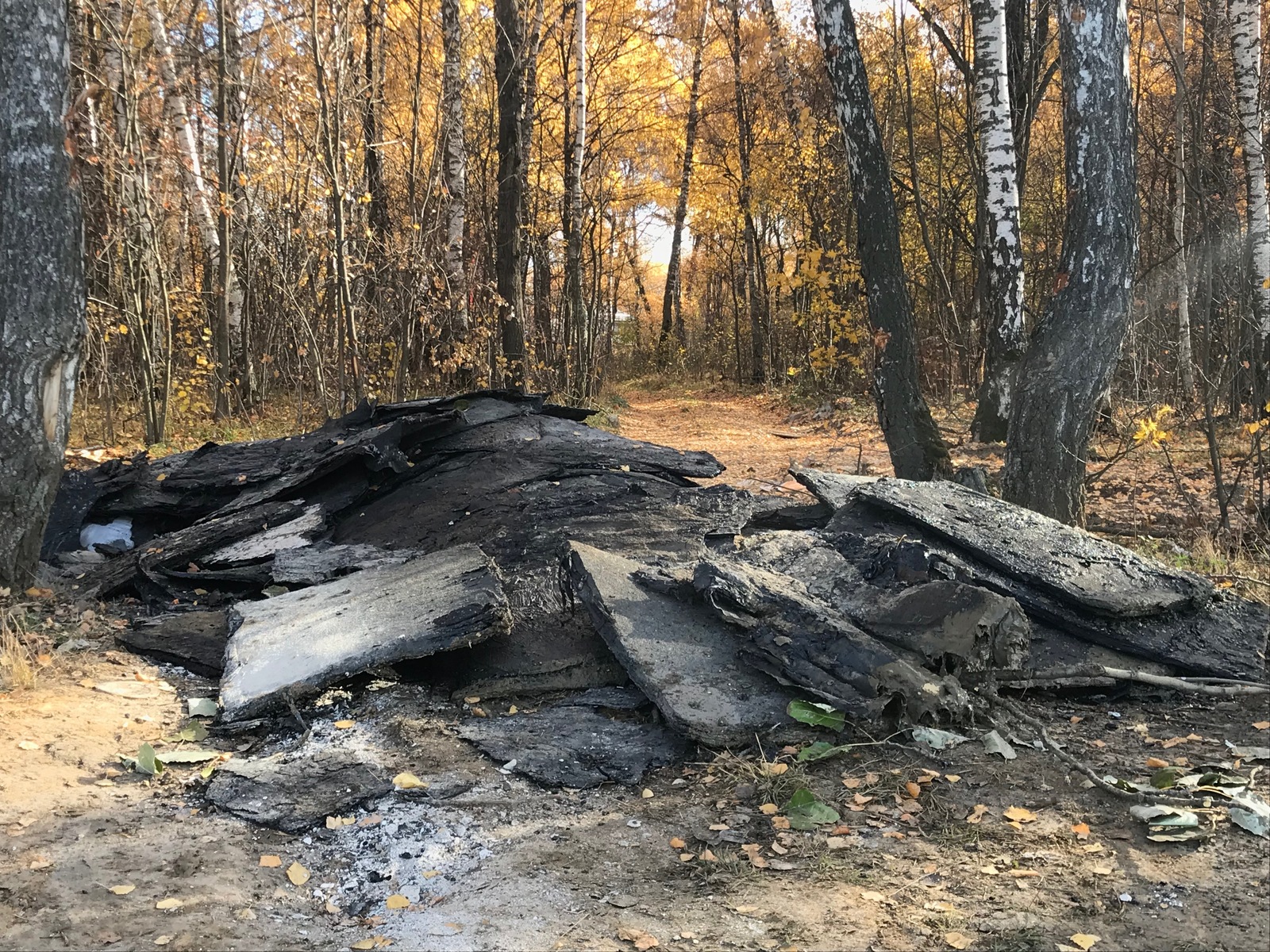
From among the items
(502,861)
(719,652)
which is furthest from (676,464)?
(502,861)

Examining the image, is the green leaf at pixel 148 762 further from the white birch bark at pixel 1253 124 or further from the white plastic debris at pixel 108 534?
the white birch bark at pixel 1253 124

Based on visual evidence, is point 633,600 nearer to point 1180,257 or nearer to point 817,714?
point 817,714

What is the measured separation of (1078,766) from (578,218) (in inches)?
474

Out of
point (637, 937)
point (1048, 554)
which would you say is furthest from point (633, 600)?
point (1048, 554)

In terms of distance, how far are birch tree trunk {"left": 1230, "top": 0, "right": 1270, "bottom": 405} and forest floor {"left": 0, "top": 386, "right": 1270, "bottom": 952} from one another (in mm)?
8433

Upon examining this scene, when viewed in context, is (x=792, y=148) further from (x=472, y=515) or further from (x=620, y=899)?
(x=620, y=899)

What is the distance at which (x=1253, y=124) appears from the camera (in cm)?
995

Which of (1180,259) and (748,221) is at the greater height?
(748,221)

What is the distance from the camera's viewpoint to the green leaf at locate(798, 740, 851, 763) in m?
3.49

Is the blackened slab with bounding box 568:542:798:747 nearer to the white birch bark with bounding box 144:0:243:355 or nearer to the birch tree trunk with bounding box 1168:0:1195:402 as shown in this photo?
the birch tree trunk with bounding box 1168:0:1195:402

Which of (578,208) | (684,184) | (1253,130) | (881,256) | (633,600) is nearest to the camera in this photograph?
(633,600)

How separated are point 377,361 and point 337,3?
4.36 metres

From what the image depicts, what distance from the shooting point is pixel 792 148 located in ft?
57.1

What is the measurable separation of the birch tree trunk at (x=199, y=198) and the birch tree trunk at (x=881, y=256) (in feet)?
25.4
